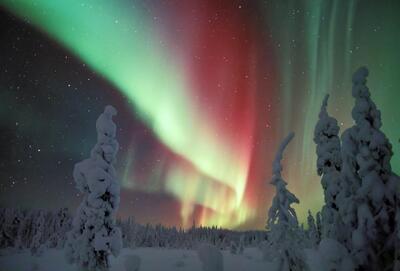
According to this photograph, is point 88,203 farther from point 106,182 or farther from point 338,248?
point 338,248

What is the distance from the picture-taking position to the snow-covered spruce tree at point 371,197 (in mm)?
12594

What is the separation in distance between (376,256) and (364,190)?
7.32ft

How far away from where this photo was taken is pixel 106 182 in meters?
21.0

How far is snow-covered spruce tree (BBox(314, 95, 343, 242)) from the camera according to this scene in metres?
19.6

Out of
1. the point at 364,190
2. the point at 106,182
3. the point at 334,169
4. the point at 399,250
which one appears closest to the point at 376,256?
the point at 399,250

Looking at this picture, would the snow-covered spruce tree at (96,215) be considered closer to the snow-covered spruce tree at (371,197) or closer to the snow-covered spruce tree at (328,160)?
the snow-covered spruce tree at (328,160)

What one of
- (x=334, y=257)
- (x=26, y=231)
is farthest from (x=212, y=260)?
(x=26, y=231)

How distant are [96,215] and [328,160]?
13.1 m

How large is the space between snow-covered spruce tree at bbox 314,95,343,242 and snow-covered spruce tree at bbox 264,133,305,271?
1979 mm

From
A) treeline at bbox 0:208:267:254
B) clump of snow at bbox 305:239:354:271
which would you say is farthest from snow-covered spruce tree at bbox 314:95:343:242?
treeline at bbox 0:208:267:254

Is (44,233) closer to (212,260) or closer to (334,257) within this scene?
(212,260)

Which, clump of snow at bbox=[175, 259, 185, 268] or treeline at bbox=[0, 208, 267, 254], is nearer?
clump of snow at bbox=[175, 259, 185, 268]

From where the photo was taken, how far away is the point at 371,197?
504 inches

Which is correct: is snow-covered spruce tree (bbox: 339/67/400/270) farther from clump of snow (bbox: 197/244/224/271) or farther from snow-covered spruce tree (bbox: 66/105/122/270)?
snow-covered spruce tree (bbox: 66/105/122/270)
